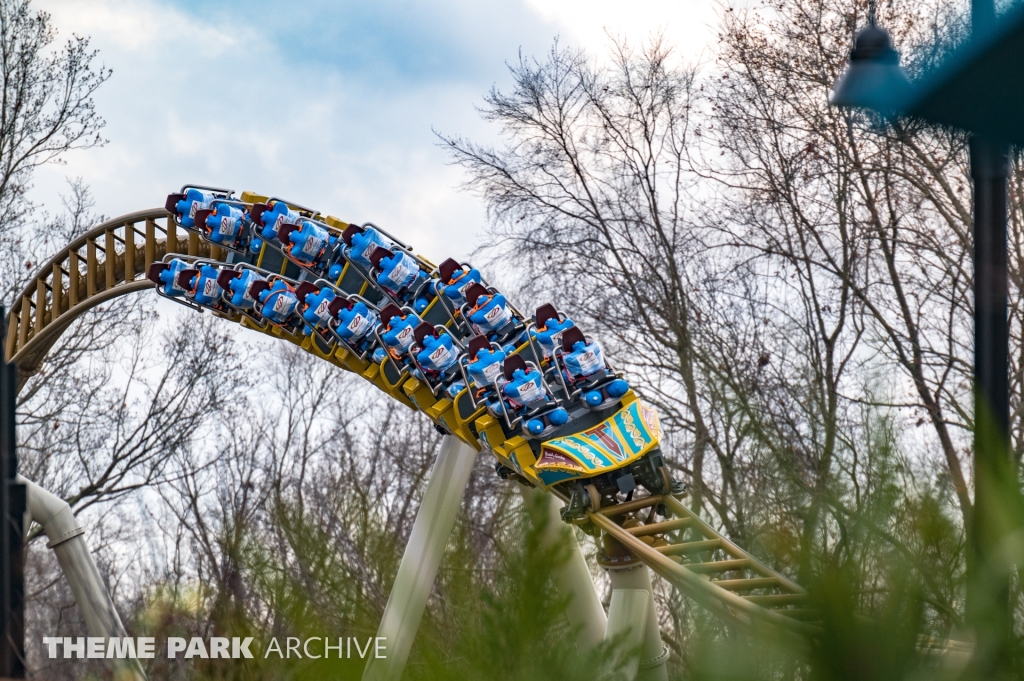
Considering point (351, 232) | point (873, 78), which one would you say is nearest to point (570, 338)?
point (351, 232)

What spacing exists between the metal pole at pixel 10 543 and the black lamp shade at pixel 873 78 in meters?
2.64

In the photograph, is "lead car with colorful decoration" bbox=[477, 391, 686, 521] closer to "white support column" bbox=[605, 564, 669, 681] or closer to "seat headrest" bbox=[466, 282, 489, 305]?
"white support column" bbox=[605, 564, 669, 681]

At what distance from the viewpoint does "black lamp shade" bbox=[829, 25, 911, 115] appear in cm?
339

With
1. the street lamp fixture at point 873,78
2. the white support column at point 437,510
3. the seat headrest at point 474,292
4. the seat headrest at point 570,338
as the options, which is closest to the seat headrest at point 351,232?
the seat headrest at point 474,292

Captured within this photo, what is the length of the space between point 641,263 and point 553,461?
5765 mm

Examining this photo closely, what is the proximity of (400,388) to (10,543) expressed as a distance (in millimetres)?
4243

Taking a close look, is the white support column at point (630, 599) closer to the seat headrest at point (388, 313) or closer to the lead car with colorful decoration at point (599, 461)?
the lead car with colorful decoration at point (599, 461)

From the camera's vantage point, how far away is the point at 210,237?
7402 millimetres

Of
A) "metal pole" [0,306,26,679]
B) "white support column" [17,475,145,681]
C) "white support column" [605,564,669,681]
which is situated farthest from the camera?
"white support column" [17,475,145,681]

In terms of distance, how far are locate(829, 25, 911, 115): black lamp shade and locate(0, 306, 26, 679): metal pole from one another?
104 inches

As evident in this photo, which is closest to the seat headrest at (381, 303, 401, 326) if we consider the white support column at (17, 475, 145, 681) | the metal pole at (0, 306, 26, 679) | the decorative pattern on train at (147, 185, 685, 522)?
the decorative pattern on train at (147, 185, 685, 522)

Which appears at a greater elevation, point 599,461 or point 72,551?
point 599,461

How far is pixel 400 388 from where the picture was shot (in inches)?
263

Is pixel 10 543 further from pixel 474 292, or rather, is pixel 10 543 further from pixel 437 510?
pixel 474 292
